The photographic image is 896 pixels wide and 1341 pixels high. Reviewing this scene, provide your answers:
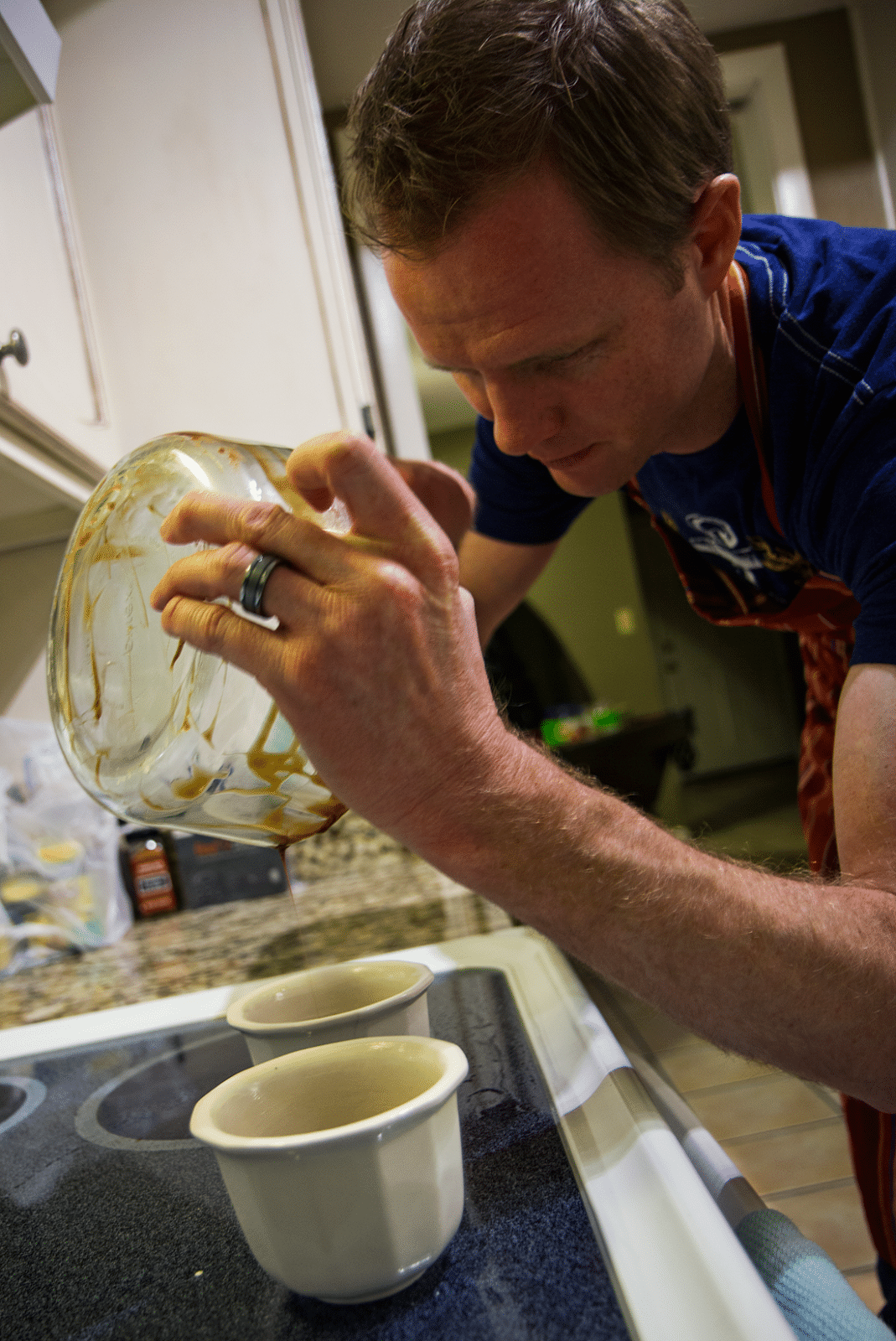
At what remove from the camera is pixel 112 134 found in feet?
4.52

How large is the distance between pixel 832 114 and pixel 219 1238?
263cm

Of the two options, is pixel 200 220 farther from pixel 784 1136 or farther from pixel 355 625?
pixel 784 1136

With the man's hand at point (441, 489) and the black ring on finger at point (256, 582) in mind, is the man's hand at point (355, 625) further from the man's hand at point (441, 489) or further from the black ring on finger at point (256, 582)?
the man's hand at point (441, 489)

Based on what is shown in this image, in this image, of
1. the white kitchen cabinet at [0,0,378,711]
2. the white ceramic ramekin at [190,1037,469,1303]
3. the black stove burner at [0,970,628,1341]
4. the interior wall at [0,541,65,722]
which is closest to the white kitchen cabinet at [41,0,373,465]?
the white kitchen cabinet at [0,0,378,711]

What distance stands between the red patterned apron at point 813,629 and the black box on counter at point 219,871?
0.64 m

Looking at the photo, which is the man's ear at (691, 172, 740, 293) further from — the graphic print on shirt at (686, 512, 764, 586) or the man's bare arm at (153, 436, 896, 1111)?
the man's bare arm at (153, 436, 896, 1111)

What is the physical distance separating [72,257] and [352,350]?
420mm

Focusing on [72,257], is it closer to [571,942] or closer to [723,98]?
[723,98]

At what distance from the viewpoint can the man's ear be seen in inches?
28.2

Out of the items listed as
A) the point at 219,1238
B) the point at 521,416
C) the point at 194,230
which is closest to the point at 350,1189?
the point at 219,1238

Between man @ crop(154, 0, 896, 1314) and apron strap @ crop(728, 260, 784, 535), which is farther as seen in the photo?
apron strap @ crop(728, 260, 784, 535)

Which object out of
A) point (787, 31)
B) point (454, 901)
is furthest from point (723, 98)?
point (787, 31)

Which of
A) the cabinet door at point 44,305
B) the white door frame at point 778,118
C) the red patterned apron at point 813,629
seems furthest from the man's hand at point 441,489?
the white door frame at point 778,118

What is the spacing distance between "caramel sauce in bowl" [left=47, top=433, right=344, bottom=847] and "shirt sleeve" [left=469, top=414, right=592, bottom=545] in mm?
577
